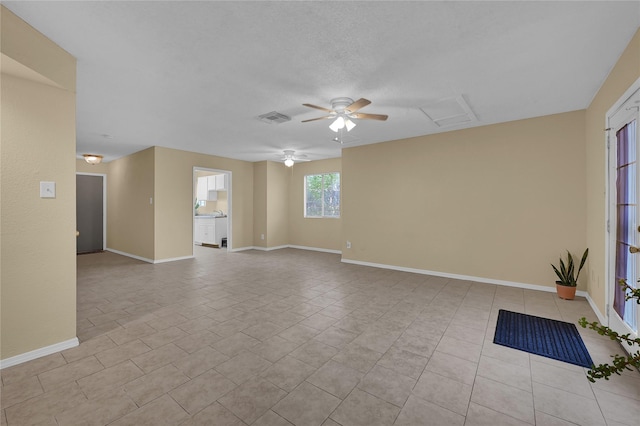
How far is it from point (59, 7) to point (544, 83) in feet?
14.5

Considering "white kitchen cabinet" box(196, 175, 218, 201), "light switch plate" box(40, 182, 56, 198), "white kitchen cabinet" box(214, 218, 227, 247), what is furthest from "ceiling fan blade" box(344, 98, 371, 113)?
"white kitchen cabinet" box(196, 175, 218, 201)

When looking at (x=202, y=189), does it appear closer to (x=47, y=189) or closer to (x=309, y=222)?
(x=309, y=222)

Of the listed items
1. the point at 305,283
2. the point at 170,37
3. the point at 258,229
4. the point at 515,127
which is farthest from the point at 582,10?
the point at 258,229

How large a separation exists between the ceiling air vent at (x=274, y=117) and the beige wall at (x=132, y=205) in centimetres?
338

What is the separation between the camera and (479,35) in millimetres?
2182

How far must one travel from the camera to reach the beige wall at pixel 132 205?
6180 mm

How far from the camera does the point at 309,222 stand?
26.6ft

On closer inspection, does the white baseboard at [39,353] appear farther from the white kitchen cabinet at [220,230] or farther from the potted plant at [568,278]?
the white kitchen cabinet at [220,230]

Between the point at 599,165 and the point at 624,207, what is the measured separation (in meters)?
0.87

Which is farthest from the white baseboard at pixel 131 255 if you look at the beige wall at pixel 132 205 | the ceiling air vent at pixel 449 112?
the ceiling air vent at pixel 449 112

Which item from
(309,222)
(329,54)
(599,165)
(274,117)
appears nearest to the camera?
(329,54)

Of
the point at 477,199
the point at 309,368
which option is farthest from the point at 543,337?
the point at 477,199

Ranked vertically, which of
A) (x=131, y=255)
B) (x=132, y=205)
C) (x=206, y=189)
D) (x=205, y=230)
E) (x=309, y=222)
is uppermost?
(x=206, y=189)

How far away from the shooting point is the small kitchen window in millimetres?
7695
